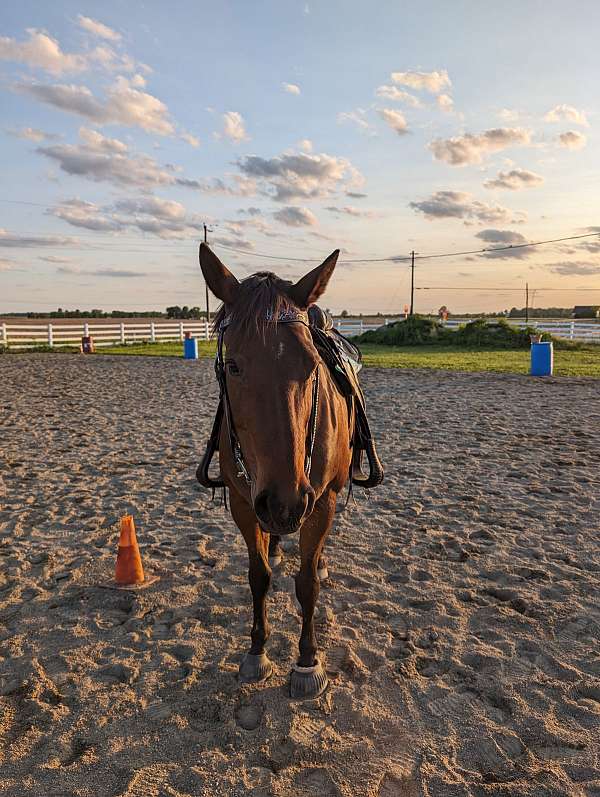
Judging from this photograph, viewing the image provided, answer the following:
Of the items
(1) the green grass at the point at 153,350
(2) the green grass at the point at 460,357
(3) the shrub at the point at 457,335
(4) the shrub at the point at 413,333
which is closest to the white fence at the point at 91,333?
(1) the green grass at the point at 153,350

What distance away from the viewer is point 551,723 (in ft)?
9.52

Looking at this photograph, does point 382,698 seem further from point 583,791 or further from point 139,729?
point 139,729

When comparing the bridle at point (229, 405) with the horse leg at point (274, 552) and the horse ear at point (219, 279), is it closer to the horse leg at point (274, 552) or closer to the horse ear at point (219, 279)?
the horse ear at point (219, 279)

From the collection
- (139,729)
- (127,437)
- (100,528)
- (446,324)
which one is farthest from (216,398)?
(446,324)

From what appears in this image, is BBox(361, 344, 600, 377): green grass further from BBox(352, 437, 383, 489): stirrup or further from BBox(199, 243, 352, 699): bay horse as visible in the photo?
BBox(199, 243, 352, 699): bay horse

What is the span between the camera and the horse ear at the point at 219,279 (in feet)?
9.07

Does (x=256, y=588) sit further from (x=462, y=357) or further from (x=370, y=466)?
(x=462, y=357)

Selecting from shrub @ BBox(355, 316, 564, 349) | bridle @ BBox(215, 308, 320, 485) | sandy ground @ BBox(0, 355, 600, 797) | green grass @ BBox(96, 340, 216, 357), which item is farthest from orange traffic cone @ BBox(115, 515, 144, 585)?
shrub @ BBox(355, 316, 564, 349)

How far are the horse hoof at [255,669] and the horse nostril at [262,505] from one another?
1.53 m

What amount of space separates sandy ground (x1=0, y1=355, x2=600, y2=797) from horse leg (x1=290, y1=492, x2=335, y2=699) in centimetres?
10

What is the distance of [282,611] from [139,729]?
1.38 m

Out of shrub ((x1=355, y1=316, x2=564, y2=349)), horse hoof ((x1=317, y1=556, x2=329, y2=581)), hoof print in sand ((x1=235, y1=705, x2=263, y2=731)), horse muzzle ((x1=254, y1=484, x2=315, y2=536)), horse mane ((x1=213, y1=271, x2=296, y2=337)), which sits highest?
shrub ((x1=355, y1=316, x2=564, y2=349))

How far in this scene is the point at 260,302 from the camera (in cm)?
252

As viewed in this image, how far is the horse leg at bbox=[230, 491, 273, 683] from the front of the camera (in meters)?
3.29
